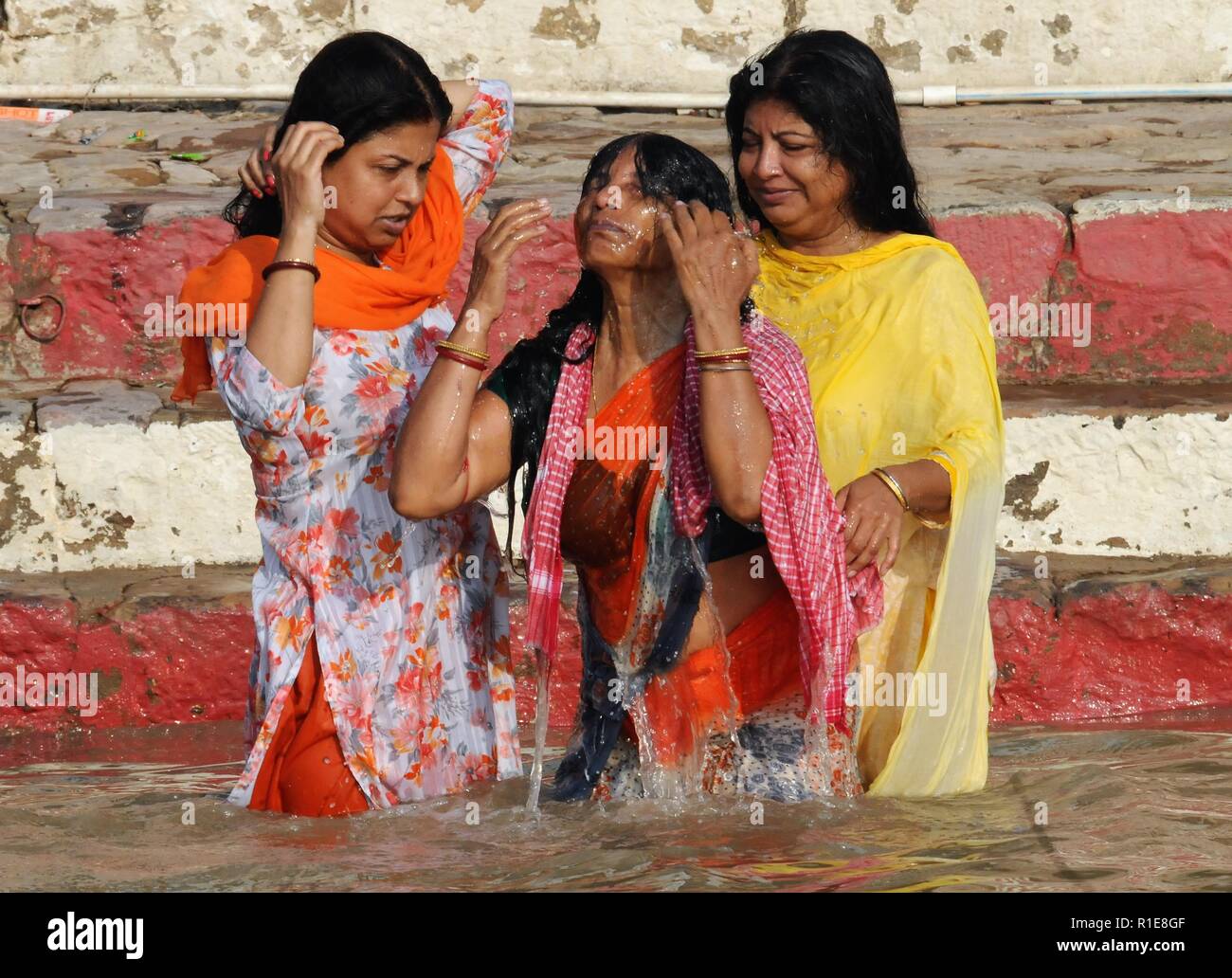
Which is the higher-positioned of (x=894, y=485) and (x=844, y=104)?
(x=844, y=104)

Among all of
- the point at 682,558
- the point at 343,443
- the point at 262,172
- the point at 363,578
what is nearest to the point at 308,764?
the point at 363,578

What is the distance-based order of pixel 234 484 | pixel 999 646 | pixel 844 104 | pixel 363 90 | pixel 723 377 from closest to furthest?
pixel 723 377 → pixel 363 90 → pixel 844 104 → pixel 999 646 → pixel 234 484

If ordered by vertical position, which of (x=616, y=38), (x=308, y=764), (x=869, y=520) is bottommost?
(x=308, y=764)

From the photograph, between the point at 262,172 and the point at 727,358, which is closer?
the point at 727,358

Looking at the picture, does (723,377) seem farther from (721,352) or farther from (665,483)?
(665,483)

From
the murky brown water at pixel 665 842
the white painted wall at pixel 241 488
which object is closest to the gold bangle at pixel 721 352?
the murky brown water at pixel 665 842

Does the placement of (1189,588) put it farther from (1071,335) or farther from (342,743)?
(342,743)

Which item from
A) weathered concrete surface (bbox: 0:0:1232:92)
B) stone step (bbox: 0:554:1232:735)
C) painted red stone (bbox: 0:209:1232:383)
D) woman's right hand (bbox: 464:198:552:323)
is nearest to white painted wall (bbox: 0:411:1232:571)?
stone step (bbox: 0:554:1232:735)

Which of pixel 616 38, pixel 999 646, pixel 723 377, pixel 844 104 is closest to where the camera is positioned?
pixel 723 377

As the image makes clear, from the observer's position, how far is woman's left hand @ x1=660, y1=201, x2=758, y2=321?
3322 mm

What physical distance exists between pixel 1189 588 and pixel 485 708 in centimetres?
215

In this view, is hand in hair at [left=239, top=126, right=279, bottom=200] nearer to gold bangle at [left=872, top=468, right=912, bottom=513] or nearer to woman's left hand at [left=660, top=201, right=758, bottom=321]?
woman's left hand at [left=660, top=201, right=758, bottom=321]

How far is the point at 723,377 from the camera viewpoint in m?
3.30

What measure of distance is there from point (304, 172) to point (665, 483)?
945mm
